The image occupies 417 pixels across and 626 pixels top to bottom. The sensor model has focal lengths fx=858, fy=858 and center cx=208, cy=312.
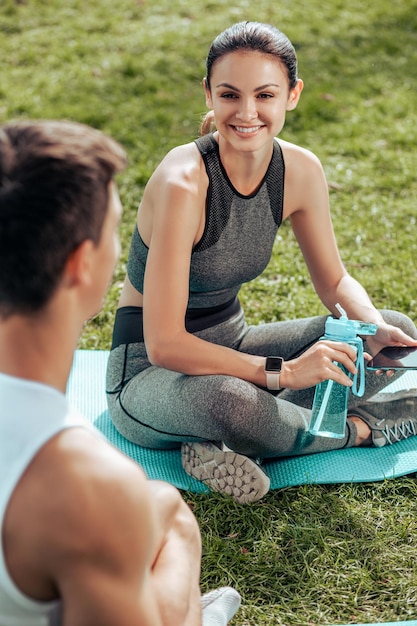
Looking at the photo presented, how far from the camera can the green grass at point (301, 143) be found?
2.67 m

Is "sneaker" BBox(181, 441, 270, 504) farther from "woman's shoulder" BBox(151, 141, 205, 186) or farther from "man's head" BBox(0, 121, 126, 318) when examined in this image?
"man's head" BBox(0, 121, 126, 318)

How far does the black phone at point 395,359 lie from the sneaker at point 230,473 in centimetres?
57

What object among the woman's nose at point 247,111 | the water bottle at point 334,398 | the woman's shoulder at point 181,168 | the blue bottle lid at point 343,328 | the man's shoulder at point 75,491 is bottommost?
the water bottle at point 334,398

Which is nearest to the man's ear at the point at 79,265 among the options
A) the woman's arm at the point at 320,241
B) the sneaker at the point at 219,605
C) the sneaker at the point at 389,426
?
the sneaker at the point at 219,605

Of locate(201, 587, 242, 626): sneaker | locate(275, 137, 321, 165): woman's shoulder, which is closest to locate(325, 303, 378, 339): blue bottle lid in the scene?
locate(275, 137, 321, 165): woman's shoulder

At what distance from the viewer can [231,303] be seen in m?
3.31

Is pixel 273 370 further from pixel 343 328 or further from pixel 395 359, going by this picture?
pixel 395 359

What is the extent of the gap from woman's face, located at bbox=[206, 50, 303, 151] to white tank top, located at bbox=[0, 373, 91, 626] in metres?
1.63

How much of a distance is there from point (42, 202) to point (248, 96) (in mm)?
1609

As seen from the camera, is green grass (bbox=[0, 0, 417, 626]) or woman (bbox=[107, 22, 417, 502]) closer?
green grass (bbox=[0, 0, 417, 626])

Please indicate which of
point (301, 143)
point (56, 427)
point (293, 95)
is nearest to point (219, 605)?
point (56, 427)

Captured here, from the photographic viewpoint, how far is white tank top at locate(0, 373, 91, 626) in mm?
1401

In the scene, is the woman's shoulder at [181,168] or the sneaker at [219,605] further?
the woman's shoulder at [181,168]

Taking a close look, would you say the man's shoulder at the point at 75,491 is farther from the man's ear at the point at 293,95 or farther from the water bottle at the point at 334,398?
the man's ear at the point at 293,95
